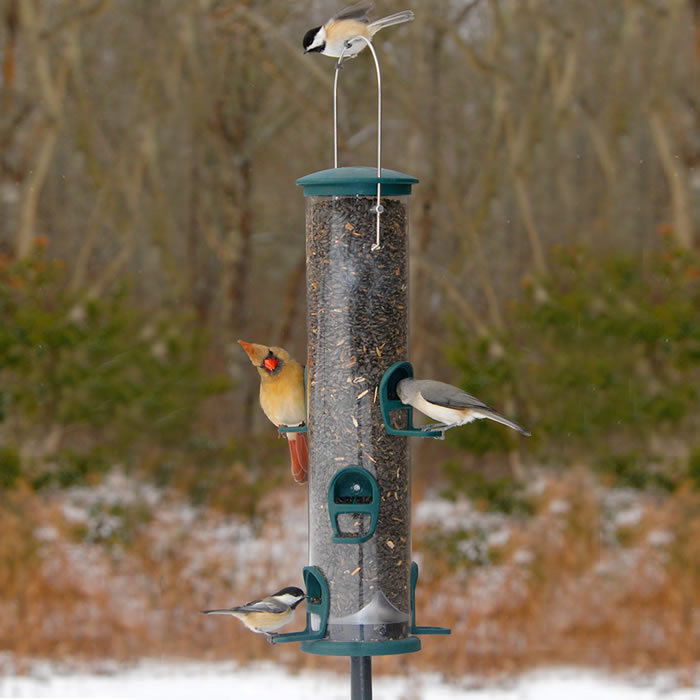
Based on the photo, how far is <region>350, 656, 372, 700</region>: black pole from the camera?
120 inches

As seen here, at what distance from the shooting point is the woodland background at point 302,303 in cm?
636

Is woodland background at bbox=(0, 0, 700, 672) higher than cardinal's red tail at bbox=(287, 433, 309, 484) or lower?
higher

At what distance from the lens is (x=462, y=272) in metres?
7.04

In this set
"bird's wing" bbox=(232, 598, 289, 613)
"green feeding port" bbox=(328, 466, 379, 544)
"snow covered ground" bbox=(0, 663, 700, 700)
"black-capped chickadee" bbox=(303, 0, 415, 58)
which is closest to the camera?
"green feeding port" bbox=(328, 466, 379, 544)

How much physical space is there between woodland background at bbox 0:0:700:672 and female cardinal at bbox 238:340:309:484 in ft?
9.53

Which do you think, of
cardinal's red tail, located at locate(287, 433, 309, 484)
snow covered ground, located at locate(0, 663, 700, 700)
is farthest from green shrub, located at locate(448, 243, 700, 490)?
cardinal's red tail, located at locate(287, 433, 309, 484)

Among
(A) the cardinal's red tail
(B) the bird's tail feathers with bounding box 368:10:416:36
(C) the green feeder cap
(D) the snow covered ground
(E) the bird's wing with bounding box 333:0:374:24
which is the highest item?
(E) the bird's wing with bounding box 333:0:374:24

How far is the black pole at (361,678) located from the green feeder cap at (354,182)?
1258 mm

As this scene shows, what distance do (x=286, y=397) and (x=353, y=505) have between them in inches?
16.4

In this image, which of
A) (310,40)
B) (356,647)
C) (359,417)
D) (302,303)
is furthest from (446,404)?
(302,303)

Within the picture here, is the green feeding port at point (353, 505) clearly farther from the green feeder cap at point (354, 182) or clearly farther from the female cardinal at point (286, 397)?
the green feeder cap at point (354, 182)

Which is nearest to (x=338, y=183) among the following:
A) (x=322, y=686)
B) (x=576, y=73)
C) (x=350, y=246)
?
(x=350, y=246)

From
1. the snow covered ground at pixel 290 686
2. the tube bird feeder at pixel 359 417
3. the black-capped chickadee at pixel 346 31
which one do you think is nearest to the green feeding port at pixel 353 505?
the tube bird feeder at pixel 359 417

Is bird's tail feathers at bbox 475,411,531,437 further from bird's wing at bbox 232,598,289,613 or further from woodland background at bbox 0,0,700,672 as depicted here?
woodland background at bbox 0,0,700,672
